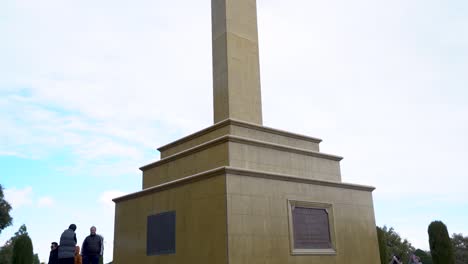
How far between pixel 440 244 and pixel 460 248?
30.4 meters

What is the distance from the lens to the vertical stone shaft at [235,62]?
13906 mm

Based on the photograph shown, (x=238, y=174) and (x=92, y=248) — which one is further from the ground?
(x=238, y=174)

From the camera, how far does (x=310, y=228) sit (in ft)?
41.8

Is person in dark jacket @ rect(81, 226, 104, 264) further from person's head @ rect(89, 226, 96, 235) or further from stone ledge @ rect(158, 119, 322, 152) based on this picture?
stone ledge @ rect(158, 119, 322, 152)

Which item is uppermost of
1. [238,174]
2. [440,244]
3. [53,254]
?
[238,174]

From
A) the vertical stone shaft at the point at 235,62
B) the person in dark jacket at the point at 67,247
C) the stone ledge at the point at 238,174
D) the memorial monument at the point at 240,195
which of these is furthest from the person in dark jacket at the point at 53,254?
the vertical stone shaft at the point at 235,62

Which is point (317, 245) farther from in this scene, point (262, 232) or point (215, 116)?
point (215, 116)

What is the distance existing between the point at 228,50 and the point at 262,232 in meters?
5.95

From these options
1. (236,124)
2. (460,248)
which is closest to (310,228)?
(236,124)

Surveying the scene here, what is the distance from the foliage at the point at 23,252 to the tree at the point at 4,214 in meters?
Result: 9.06

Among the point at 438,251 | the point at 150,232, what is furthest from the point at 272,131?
the point at 438,251

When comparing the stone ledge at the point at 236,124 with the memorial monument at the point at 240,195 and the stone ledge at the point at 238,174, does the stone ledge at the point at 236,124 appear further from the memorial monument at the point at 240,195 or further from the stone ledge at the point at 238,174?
the stone ledge at the point at 238,174

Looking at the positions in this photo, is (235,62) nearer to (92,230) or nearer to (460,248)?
(92,230)

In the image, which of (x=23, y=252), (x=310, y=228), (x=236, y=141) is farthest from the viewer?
(x=23, y=252)
